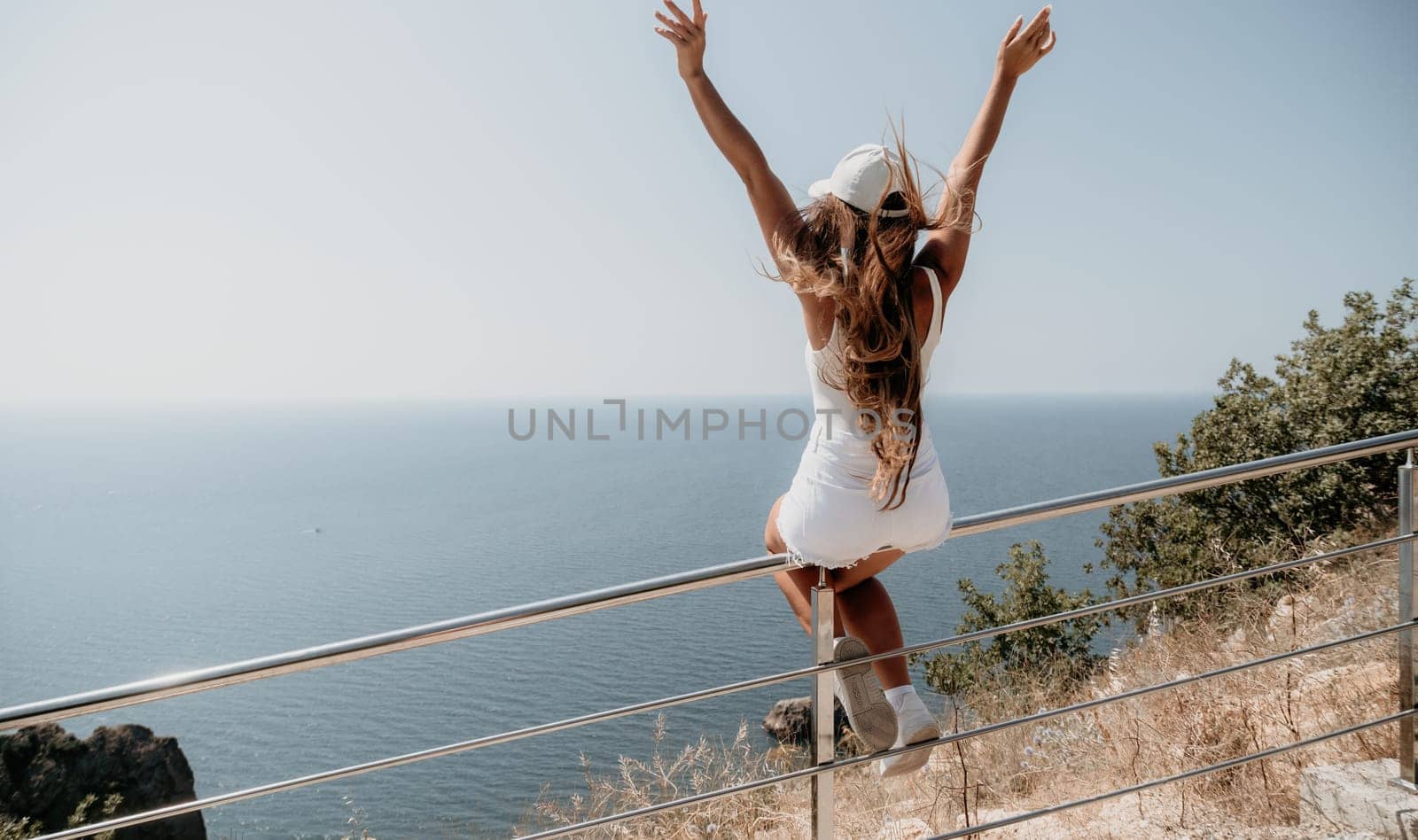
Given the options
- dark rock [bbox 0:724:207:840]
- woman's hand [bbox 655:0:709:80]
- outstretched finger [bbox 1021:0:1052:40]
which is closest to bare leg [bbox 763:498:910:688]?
woman's hand [bbox 655:0:709:80]

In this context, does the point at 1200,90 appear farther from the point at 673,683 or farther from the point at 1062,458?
the point at 673,683

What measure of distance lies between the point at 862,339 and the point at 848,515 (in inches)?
12.5

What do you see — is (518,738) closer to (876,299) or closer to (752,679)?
(752,679)

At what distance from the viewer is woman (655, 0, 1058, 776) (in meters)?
1.40

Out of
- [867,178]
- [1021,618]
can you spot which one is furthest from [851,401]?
[1021,618]

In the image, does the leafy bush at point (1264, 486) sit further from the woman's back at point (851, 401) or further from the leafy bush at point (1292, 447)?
the woman's back at point (851, 401)

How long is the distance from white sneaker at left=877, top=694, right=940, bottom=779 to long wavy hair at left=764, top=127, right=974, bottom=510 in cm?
47

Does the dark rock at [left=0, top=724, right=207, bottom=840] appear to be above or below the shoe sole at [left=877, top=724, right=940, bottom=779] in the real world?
below

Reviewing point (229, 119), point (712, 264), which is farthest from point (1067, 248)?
point (229, 119)

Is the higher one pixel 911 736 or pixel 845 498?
pixel 845 498

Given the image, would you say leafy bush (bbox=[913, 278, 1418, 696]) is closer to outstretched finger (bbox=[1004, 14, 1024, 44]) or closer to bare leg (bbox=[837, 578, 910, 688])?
bare leg (bbox=[837, 578, 910, 688])

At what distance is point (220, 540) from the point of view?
57.2 metres

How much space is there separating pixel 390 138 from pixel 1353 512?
75.0 metres

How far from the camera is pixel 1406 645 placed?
1.92 meters
